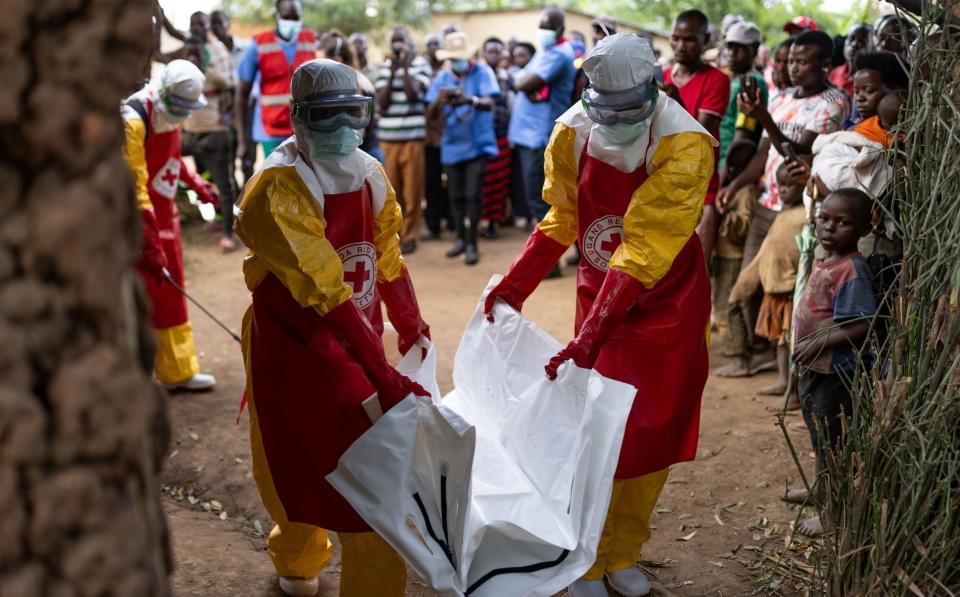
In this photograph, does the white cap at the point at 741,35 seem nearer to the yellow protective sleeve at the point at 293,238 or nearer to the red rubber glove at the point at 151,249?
the red rubber glove at the point at 151,249

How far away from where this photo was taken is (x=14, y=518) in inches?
46.1

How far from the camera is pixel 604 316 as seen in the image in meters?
3.17

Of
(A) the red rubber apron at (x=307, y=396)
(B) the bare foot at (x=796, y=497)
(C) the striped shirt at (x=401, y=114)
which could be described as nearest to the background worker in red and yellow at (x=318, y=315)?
(A) the red rubber apron at (x=307, y=396)

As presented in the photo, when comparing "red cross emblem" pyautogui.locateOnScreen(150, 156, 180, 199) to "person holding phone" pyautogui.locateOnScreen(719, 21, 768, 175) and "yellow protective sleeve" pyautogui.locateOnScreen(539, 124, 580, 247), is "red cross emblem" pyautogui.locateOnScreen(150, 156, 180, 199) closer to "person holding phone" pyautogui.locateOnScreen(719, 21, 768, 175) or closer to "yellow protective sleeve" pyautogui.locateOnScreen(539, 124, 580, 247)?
"yellow protective sleeve" pyautogui.locateOnScreen(539, 124, 580, 247)

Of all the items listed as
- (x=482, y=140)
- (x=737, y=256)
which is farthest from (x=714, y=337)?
(x=482, y=140)

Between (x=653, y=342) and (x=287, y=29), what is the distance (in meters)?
5.96

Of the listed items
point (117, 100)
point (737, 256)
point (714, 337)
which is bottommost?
point (714, 337)

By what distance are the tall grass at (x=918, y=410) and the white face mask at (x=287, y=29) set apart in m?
6.36

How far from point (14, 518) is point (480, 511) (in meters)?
2.07

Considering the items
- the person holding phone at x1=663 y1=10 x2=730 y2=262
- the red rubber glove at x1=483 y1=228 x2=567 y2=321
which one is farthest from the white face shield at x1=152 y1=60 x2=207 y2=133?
the person holding phone at x1=663 y1=10 x2=730 y2=262

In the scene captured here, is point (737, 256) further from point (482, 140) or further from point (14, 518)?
point (14, 518)

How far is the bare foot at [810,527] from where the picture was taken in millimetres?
3784

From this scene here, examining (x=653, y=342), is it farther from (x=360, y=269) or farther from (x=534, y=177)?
(x=534, y=177)

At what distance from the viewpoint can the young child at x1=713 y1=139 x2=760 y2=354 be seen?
5.88 metres
